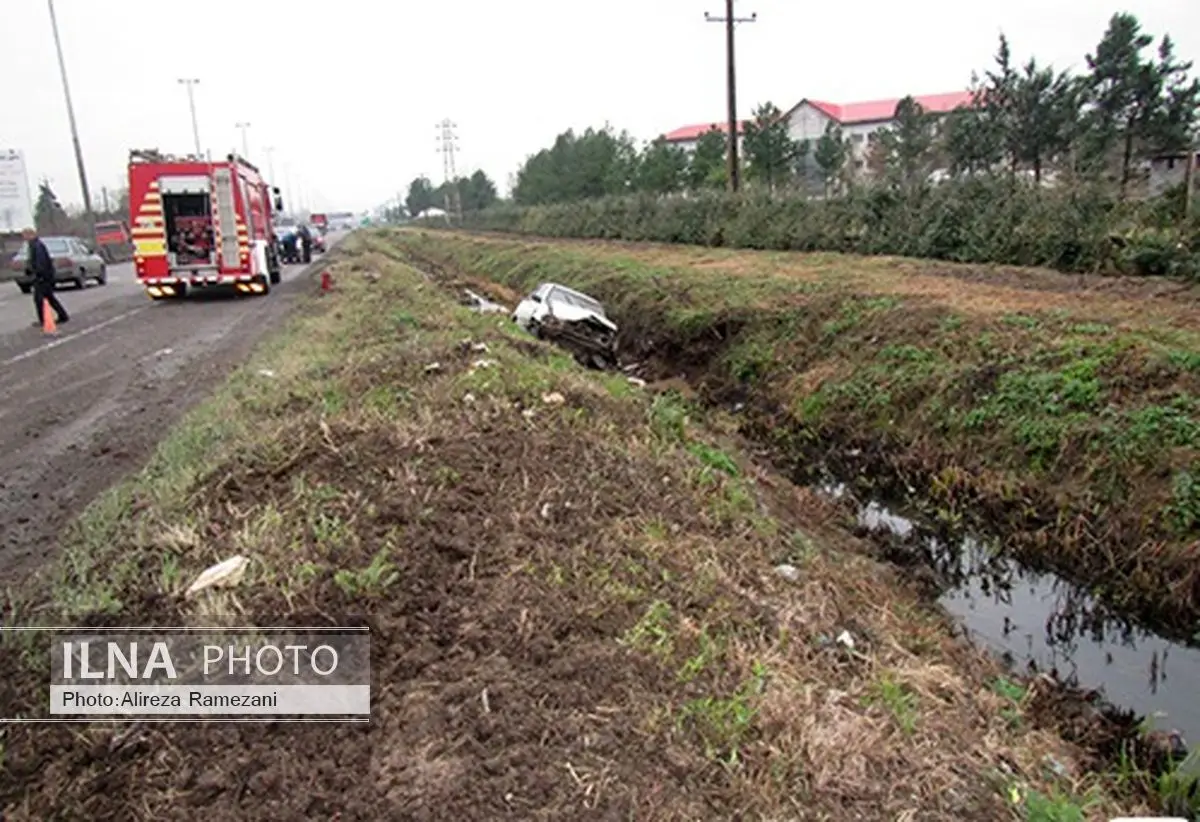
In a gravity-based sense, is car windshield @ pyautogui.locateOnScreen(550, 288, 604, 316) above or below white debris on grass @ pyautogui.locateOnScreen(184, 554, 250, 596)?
above

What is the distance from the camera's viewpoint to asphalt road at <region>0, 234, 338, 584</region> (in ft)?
18.1

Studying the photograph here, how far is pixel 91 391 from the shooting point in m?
8.89

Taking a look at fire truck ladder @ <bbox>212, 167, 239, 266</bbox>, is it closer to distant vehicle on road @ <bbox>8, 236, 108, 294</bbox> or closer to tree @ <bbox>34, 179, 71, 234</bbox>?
distant vehicle on road @ <bbox>8, 236, 108, 294</bbox>

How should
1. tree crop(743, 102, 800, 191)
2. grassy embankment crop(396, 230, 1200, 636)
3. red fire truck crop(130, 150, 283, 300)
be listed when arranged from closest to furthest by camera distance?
grassy embankment crop(396, 230, 1200, 636), red fire truck crop(130, 150, 283, 300), tree crop(743, 102, 800, 191)

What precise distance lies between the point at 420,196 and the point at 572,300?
107 meters

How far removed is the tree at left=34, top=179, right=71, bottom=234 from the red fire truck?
36.2 meters

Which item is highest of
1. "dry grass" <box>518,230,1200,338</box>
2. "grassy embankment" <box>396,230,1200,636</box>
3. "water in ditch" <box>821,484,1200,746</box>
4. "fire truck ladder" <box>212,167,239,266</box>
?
"fire truck ladder" <box>212,167,239,266</box>

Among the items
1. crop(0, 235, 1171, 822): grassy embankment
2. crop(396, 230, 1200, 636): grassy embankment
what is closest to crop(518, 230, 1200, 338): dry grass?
crop(396, 230, 1200, 636): grassy embankment

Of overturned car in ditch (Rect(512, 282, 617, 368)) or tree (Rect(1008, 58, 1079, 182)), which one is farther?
tree (Rect(1008, 58, 1079, 182))

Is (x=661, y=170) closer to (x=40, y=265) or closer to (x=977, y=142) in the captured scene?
(x=977, y=142)

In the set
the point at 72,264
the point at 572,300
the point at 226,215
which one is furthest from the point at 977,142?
the point at 72,264

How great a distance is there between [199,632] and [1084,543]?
20.4ft

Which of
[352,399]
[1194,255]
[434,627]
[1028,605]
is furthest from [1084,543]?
[1194,255]

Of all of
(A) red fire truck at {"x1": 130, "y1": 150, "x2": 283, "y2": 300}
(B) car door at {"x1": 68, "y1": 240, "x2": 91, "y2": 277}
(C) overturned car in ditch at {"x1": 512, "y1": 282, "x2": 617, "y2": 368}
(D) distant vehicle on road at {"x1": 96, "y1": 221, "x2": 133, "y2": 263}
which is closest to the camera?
(C) overturned car in ditch at {"x1": 512, "y1": 282, "x2": 617, "y2": 368}
